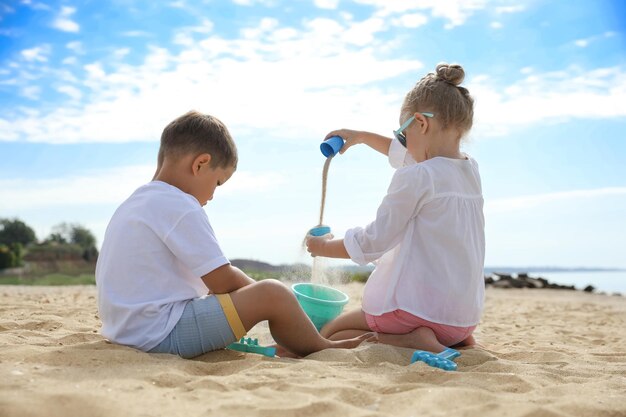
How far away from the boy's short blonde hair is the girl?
31.1 inches

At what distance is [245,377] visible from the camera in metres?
2.38

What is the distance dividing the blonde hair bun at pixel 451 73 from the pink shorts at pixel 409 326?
51.4 inches

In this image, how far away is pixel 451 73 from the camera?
3.42m

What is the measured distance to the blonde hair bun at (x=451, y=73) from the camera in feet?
11.2

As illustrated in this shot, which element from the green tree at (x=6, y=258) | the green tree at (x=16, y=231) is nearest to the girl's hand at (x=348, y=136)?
the green tree at (x=6, y=258)

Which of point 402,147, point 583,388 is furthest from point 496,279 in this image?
point 583,388

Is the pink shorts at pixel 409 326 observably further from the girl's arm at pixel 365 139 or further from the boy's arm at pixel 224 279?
the girl's arm at pixel 365 139

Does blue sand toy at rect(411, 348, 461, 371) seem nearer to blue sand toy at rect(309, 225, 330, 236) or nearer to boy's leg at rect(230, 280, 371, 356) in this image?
boy's leg at rect(230, 280, 371, 356)

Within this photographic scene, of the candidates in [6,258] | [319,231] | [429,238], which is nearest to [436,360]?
[429,238]

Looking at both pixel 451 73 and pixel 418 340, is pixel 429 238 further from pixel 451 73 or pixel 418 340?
pixel 451 73

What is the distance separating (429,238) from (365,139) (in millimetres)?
1107

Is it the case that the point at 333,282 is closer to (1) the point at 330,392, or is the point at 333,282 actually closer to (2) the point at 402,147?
(2) the point at 402,147

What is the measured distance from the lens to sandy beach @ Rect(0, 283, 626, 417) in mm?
1983

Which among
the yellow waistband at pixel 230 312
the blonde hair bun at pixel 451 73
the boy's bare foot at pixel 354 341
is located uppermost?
the blonde hair bun at pixel 451 73
